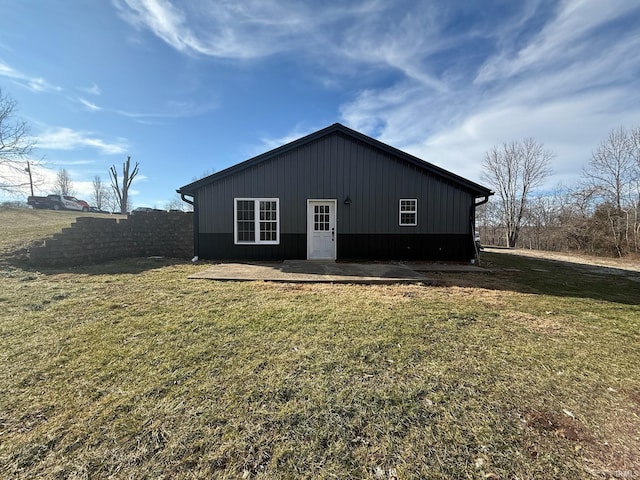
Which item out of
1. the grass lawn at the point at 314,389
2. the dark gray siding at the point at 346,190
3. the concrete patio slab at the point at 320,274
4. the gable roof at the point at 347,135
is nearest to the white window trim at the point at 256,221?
the dark gray siding at the point at 346,190

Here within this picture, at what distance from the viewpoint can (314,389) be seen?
7.50ft

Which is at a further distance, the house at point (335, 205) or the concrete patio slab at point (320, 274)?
the house at point (335, 205)

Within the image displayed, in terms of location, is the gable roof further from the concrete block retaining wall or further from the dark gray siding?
the concrete block retaining wall

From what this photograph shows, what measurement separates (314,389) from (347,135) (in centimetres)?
911

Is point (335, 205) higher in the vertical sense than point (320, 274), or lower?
higher

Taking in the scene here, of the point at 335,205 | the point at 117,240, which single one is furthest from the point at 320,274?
the point at 117,240

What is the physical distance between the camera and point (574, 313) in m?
4.45

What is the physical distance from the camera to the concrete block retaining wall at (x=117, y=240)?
7887mm

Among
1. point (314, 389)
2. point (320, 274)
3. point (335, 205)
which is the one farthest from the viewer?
point (335, 205)

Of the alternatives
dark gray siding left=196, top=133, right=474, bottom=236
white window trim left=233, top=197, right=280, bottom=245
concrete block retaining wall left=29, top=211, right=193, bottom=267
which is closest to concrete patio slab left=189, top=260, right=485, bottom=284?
white window trim left=233, top=197, right=280, bottom=245

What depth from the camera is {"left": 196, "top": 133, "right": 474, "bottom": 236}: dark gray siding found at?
9.55 metres

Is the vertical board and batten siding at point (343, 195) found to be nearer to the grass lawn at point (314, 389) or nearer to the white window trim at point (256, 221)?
the white window trim at point (256, 221)

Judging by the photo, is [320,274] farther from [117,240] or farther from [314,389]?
[117,240]

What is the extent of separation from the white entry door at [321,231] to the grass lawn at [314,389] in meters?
5.16
